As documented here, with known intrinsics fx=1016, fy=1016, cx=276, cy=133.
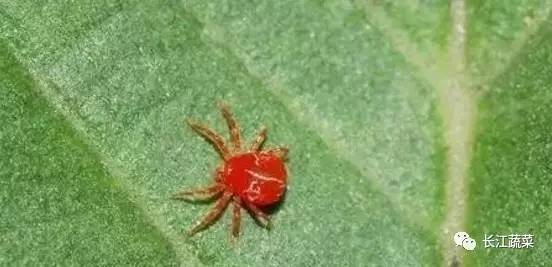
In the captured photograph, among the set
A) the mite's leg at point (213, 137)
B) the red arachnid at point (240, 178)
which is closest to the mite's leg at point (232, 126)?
the red arachnid at point (240, 178)

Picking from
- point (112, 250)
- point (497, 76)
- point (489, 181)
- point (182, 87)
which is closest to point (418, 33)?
point (497, 76)

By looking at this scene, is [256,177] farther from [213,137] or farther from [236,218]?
[213,137]

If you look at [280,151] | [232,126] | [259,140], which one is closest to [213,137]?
[232,126]

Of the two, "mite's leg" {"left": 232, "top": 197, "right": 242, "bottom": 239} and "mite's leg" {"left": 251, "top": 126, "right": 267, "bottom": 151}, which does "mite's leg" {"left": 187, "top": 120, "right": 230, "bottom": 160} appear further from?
"mite's leg" {"left": 232, "top": 197, "right": 242, "bottom": 239}

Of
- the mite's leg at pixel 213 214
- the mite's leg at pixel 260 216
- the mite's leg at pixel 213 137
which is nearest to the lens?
the mite's leg at pixel 213 214

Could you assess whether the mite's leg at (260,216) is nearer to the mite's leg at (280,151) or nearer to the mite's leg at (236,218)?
the mite's leg at (236,218)

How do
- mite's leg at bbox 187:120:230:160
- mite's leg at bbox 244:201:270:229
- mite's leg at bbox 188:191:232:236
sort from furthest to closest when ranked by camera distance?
mite's leg at bbox 244:201:270:229 < mite's leg at bbox 187:120:230:160 < mite's leg at bbox 188:191:232:236

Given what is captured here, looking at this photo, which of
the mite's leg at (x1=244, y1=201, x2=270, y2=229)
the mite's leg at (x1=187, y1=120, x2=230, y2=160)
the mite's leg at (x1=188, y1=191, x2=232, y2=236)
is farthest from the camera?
the mite's leg at (x1=244, y1=201, x2=270, y2=229)

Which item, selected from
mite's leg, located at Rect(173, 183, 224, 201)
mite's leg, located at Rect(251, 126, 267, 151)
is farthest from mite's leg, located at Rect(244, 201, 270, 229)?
mite's leg, located at Rect(251, 126, 267, 151)
